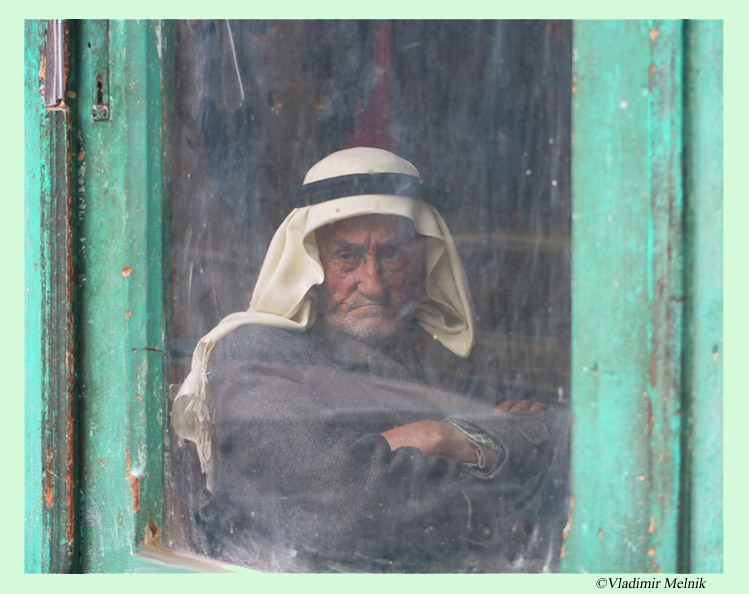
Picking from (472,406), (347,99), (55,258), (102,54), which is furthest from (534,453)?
(102,54)

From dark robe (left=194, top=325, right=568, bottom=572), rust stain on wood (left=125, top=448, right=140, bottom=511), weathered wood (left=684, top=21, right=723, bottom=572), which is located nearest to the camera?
weathered wood (left=684, top=21, right=723, bottom=572)

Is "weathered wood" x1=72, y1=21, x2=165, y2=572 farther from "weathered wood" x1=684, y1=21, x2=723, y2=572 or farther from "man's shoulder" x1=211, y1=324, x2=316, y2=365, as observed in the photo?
"weathered wood" x1=684, y1=21, x2=723, y2=572

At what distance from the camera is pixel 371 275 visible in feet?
6.61

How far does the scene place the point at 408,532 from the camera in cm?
199

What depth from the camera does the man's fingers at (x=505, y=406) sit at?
77.8 inches

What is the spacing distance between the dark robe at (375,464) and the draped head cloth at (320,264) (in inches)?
1.5

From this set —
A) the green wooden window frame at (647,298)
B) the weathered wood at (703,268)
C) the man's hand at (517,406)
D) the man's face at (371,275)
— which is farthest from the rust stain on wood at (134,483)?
the weathered wood at (703,268)

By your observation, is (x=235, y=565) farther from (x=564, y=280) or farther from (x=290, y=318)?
(x=564, y=280)

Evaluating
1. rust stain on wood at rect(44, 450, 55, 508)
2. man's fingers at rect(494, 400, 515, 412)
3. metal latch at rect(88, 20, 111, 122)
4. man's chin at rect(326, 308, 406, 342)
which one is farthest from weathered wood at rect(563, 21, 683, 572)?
rust stain on wood at rect(44, 450, 55, 508)

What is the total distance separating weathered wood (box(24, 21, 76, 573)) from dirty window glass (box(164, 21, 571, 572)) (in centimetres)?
29

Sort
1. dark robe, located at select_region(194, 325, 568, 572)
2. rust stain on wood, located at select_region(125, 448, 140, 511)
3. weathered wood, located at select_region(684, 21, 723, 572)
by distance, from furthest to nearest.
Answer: rust stain on wood, located at select_region(125, 448, 140, 511) < dark robe, located at select_region(194, 325, 568, 572) < weathered wood, located at select_region(684, 21, 723, 572)

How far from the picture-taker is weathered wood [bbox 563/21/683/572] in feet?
6.07

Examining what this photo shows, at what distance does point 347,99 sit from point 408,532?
91 centimetres

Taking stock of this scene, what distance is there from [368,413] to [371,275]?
0.93ft
